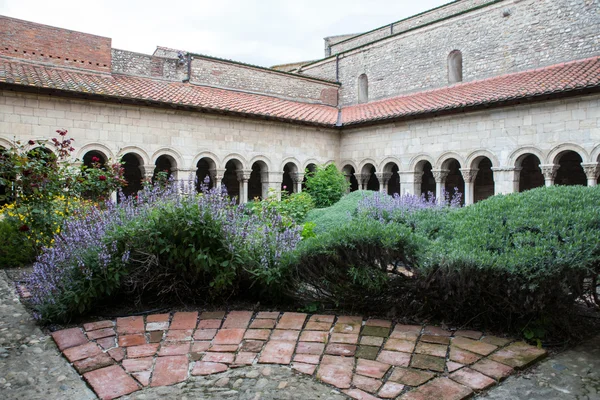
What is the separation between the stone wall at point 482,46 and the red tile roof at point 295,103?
0.39m

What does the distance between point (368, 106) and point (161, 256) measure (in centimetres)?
1223

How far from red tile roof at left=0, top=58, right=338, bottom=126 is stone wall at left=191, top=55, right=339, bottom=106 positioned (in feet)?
1.19

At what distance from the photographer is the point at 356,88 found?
54.0 ft

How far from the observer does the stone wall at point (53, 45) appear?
412 inches

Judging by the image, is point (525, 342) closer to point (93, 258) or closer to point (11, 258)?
point (93, 258)

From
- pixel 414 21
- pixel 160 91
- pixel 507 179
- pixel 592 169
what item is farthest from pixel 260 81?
pixel 592 169

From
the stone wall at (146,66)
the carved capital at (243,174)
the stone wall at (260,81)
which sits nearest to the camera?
the stone wall at (146,66)

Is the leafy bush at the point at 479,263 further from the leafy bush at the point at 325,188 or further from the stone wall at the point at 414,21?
the stone wall at the point at 414,21

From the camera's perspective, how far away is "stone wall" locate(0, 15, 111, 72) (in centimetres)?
1045

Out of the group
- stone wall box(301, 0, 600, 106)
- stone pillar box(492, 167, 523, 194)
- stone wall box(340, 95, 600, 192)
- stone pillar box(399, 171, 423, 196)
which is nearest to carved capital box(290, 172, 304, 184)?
stone wall box(340, 95, 600, 192)

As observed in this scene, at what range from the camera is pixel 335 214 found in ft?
24.9

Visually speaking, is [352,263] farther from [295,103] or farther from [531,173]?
[531,173]

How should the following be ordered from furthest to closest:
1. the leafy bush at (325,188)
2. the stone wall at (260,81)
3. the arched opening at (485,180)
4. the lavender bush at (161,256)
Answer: the arched opening at (485,180) < the stone wall at (260,81) < the leafy bush at (325,188) < the lavender bush at (161,256)

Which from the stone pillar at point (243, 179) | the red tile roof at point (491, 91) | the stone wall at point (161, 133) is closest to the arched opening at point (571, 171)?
the red tile roof at point (491, 91)
